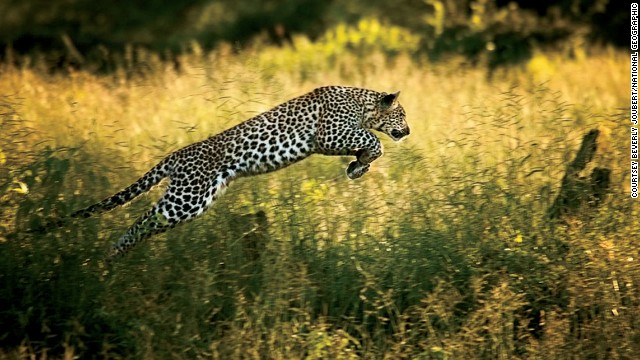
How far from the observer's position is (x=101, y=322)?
8547 millimetres

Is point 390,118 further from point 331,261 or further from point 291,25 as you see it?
point 291,25

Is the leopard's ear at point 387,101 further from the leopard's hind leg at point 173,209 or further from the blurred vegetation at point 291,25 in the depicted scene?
the blurred vegetation at point 291,25

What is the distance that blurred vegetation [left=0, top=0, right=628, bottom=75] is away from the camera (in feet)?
61.9

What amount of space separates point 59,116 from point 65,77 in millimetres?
2647

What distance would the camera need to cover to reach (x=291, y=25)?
2495 cm

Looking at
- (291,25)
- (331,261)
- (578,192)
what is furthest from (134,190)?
(291,25)

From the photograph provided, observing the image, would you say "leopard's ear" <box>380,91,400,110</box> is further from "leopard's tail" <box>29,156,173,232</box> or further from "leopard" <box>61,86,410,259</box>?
"leopard's tail" <box>29,156,173,232</box>

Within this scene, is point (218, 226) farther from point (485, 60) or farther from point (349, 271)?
point (485, 60)

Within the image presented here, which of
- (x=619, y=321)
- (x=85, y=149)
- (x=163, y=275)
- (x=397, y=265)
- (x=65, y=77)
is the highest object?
(x=65, y=77)

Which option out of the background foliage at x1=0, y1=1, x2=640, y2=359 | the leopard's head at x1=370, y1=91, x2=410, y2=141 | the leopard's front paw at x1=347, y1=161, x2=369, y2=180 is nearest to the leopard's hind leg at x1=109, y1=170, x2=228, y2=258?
the background foliage at x1=0, y1=1, x2=640, y2=359

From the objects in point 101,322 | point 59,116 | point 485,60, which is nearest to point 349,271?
point 101,322

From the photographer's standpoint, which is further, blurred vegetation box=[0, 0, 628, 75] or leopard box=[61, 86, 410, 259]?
blurred vegetation box=[0, 0, 628, 75]

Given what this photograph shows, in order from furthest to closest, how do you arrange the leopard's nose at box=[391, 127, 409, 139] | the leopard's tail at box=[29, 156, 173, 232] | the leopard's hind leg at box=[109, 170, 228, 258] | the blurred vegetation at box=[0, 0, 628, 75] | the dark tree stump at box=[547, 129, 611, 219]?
the blurred vegetation at box=[0, 0, 628, 75], the leopard's nose at box=[391, 127, 409, 139], the dark tree stump at box=[547, 129, 611, 219], the leopard's tail at box=[29, 156, 173, 232], the leopard's hind leg at box=[109, 170, 228, 258]

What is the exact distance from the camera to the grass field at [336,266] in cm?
835
